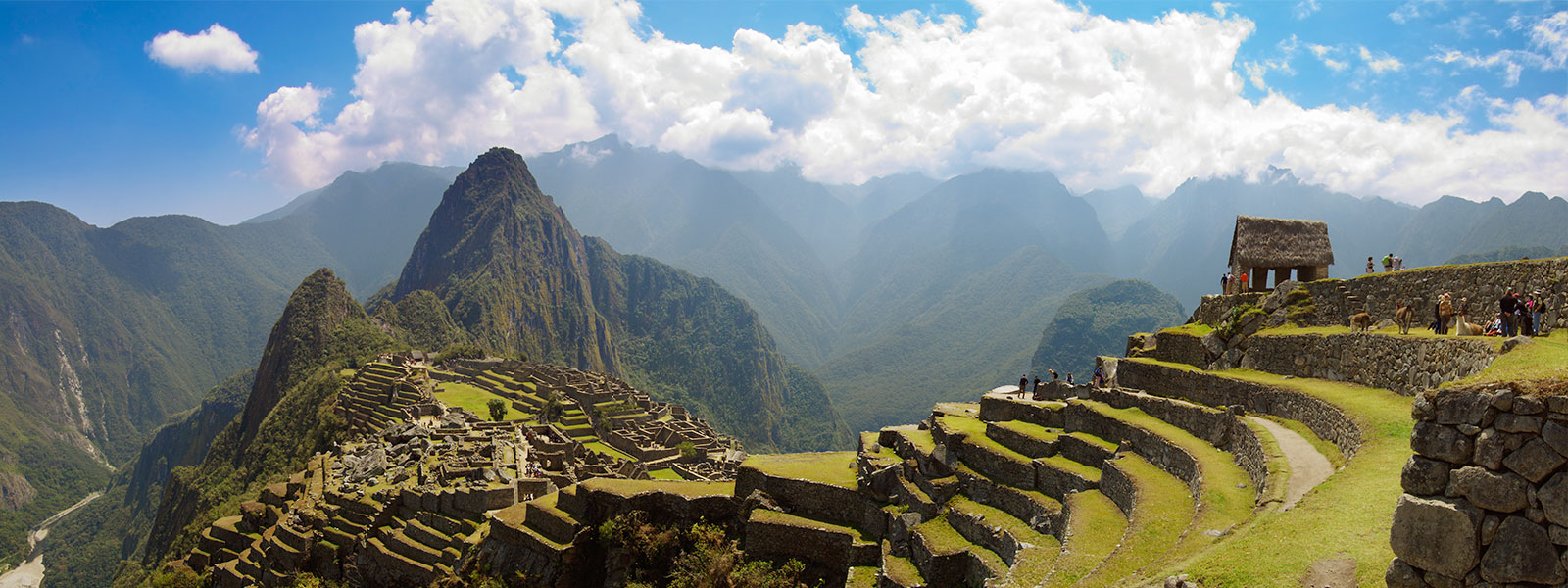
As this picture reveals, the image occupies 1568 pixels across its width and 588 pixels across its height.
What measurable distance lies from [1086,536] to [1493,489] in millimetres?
7716

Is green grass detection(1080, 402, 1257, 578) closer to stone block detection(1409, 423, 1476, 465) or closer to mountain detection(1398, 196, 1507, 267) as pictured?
stone block detection(1409, 423, 1476, 465)

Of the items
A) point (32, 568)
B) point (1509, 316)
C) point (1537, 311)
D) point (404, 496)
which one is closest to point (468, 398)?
point (404, 496)

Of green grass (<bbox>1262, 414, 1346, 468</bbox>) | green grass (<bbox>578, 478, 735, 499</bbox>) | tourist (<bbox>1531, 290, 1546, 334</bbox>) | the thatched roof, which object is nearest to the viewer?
green grass (<bbox>1262, 414, 1346, 468</bbox>)

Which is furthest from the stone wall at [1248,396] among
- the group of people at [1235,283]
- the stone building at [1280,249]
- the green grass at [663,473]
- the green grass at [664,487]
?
the green grass at [663,473]

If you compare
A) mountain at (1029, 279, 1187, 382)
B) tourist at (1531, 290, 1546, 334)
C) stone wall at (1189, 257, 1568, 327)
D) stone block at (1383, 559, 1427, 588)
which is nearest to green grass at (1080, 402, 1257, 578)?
stone block at (1383, 559, 1427, 588)

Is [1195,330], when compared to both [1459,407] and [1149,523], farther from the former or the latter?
[1459,407]

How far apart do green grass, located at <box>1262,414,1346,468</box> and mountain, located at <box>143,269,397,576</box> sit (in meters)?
61.7

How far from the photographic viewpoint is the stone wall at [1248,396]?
13.1m

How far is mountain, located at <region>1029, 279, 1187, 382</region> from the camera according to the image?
14300 centimetres

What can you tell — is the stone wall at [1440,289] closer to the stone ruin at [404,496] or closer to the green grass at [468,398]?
the stone ruin at [404,496]

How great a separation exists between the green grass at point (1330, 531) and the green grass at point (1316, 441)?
Answer: 2.05 feet

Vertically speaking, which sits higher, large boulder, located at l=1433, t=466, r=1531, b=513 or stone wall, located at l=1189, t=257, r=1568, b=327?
stone wall, located at l=1189, t=257, r=1568, b=327

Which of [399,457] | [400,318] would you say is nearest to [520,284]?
[400,318]

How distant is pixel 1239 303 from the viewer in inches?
891
